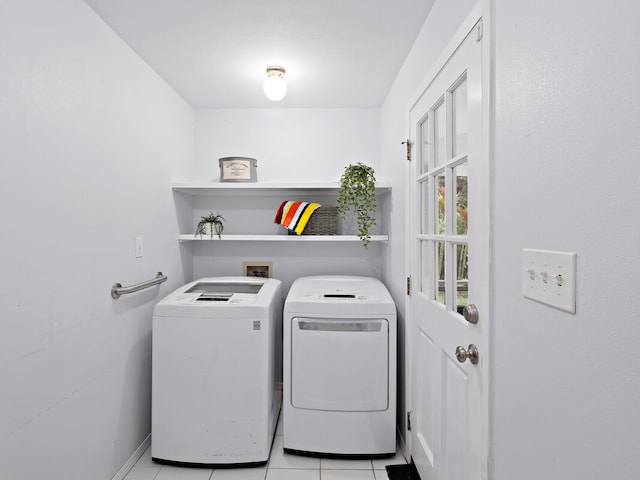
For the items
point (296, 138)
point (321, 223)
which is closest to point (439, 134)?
point (321, 223)

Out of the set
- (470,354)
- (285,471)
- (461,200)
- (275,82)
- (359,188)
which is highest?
(275,82)

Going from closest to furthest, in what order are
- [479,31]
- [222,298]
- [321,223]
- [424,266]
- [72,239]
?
[479,31]
[72,239]
[424,266]
[222,298]
[321,223]

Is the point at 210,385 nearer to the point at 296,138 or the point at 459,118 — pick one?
the point at 459,118

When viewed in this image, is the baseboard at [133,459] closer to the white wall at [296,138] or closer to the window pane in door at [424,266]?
the window pane in door at [424,266]

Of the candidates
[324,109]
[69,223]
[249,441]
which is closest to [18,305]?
[69,223]

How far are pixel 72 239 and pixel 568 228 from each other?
1717mm

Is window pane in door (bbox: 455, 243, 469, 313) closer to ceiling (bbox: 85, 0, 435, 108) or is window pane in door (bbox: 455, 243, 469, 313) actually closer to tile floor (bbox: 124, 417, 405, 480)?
ceiling (bbox: 85, 0, 435, 108)

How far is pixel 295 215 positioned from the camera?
2.56 meters

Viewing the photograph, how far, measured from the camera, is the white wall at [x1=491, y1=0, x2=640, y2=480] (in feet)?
1.92

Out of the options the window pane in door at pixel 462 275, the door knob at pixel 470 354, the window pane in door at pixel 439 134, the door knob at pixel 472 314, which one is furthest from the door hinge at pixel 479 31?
the door knob at pixel 470 354

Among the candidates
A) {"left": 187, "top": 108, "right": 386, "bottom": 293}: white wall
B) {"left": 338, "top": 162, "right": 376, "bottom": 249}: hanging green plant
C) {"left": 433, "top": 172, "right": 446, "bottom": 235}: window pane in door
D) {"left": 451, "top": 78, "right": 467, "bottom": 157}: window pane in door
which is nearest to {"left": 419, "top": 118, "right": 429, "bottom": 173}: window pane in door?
{"left": 433, "top": 172, "right": 446, "bottom": 235}: window pane in door

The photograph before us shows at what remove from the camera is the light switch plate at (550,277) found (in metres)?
0.71

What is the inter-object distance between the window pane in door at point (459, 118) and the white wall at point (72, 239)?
1.53 meters

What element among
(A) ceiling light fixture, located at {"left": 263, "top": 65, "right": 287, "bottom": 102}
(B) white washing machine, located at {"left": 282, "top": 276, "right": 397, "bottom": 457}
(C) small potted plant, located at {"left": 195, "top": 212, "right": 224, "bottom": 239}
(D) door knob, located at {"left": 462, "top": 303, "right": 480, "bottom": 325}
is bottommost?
(B) white washing machine, located at {"left": 282, "top": 276, "right": 397, "bottom": 457}
